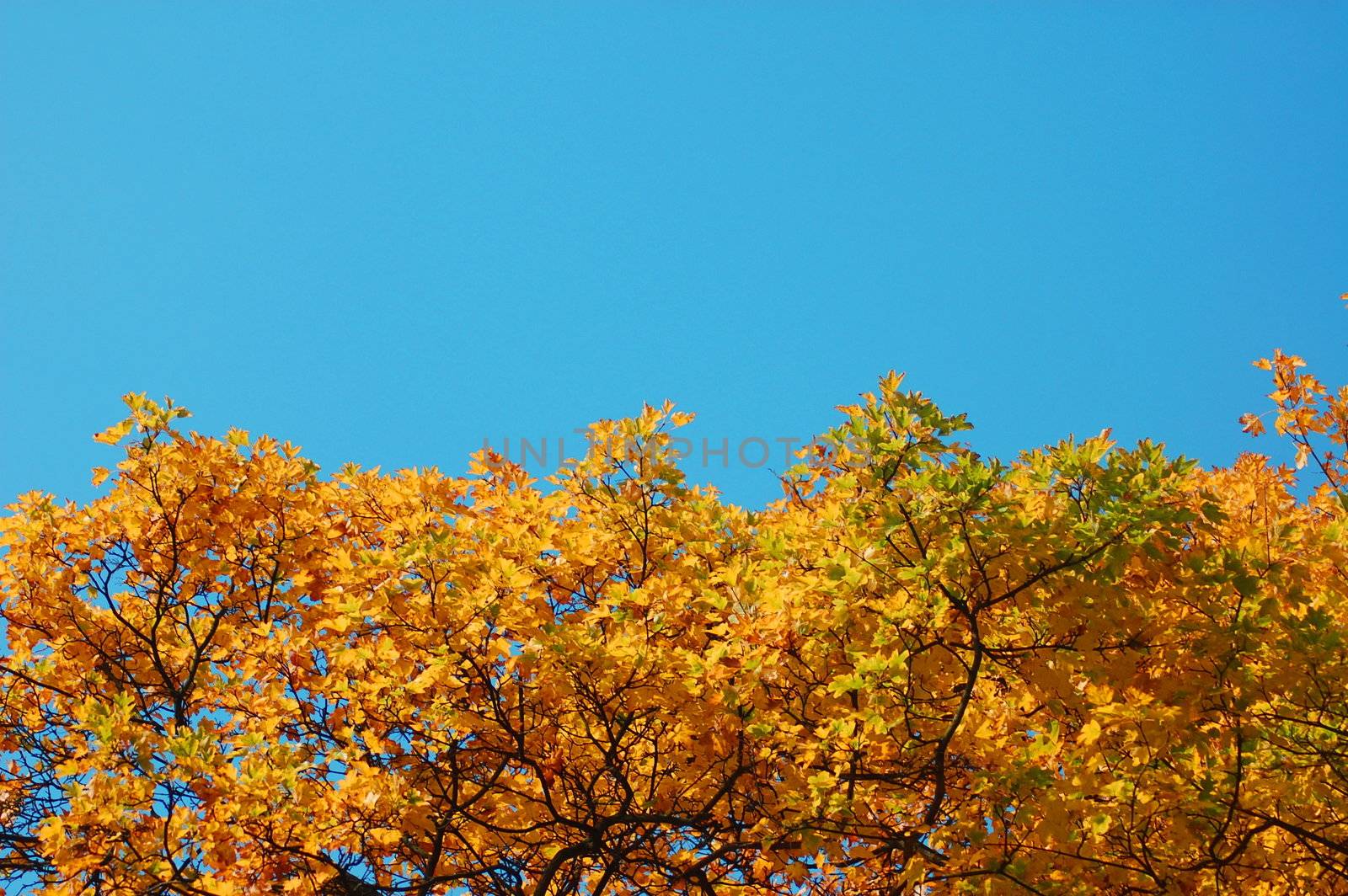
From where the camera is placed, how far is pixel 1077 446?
4.92m

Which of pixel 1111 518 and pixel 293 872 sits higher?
pixel 1111 518

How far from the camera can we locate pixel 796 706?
5879 millimetres

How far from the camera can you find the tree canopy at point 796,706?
4.99 meters

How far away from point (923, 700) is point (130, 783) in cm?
390

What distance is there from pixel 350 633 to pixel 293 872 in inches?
→ 66.3

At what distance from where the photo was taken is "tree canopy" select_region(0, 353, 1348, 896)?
4.99 metres

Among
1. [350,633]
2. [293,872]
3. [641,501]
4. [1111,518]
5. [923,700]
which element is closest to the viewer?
[1111,518]

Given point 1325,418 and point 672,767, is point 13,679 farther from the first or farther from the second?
point 1325,418

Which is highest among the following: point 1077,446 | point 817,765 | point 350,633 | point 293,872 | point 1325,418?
point 1325,418

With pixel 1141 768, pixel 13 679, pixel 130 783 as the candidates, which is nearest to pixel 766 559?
pixel 1141 768

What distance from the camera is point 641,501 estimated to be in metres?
6.37

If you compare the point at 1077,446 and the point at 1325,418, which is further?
the point at 1325,418

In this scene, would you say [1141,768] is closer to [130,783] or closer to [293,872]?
[293,872]

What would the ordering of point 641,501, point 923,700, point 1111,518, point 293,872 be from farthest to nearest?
point 641,501, point 293,872, point 923,700, point 1111,518
